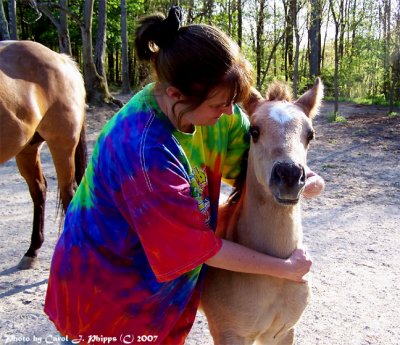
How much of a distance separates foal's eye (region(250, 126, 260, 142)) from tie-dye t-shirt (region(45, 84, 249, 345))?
0.16 m

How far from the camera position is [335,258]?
11.6ft

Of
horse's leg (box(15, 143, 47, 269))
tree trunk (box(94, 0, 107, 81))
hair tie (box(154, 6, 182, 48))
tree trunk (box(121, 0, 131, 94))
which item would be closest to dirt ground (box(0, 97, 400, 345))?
horse's leg (box(15, 143, 47, 269))

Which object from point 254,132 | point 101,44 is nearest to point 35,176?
point 254,132

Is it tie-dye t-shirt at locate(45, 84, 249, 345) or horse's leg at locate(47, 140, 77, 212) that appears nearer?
tie-dye t-shirt at locate(45, 84, 249, 345)

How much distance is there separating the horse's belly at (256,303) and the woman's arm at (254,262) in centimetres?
15

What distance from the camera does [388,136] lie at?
8.41m

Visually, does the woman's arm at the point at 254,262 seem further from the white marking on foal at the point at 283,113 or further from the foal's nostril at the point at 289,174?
the white marking on foal at the point at 283,113

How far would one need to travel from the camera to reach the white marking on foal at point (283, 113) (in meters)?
1.64

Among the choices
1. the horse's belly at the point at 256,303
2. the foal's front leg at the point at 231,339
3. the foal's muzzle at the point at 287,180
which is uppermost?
the foal's muzzle at the point at 287,180

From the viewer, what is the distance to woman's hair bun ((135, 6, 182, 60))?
1.25 metres

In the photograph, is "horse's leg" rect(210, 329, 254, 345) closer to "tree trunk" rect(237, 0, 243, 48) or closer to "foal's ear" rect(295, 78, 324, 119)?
"foal's ear" rect(295, 78, 324, 119)

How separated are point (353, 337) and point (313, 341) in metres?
0.24

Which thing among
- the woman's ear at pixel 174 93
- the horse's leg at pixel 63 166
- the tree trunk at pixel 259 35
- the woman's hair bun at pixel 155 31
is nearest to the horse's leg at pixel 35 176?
the horse's leg at pixel 63 166

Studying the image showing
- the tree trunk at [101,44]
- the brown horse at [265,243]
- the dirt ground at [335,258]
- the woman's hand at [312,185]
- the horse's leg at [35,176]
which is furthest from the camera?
the tree trunk at [101,44]
